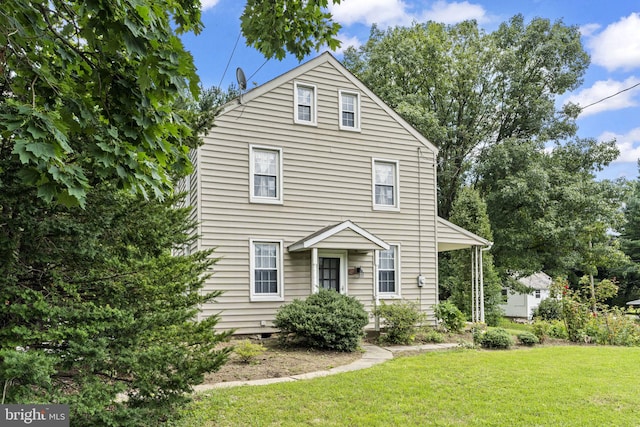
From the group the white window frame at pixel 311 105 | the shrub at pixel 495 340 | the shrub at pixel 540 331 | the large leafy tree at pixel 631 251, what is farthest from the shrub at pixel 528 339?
the large leafy tree at pixel 631 251

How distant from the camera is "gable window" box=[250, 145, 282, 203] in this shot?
37.2 ft

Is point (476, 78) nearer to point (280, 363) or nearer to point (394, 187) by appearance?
point (394, 187)

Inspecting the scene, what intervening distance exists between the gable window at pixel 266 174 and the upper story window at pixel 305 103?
1.17 meters

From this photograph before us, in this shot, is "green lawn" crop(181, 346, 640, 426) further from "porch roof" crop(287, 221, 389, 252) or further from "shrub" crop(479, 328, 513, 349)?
"porch roof" crop(287, 221, 389, 252)

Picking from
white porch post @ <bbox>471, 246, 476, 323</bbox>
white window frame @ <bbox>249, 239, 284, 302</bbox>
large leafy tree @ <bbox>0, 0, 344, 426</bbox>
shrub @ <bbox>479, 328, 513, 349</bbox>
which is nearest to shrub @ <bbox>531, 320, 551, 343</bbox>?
shrub @ <bbox>479, 328, 513, 349</bbox>

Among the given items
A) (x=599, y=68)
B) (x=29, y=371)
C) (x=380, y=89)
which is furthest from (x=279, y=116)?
(x=599, y=68)

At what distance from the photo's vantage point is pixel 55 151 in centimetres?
253

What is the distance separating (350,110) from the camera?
500 inches

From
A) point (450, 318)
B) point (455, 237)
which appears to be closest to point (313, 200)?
point (455, 237)

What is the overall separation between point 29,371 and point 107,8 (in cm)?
227

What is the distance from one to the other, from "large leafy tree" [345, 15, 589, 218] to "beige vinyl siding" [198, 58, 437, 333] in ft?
30.3

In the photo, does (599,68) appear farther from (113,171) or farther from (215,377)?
(113,171)

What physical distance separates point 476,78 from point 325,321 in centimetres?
1823

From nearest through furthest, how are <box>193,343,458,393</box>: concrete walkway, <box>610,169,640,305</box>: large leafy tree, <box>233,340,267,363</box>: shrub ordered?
<box>193,343,458,393</box>: concrete walkway < <box>233,340,267,363</box>: shrub < <box>610,169,640,305</box>: large leafy tree
